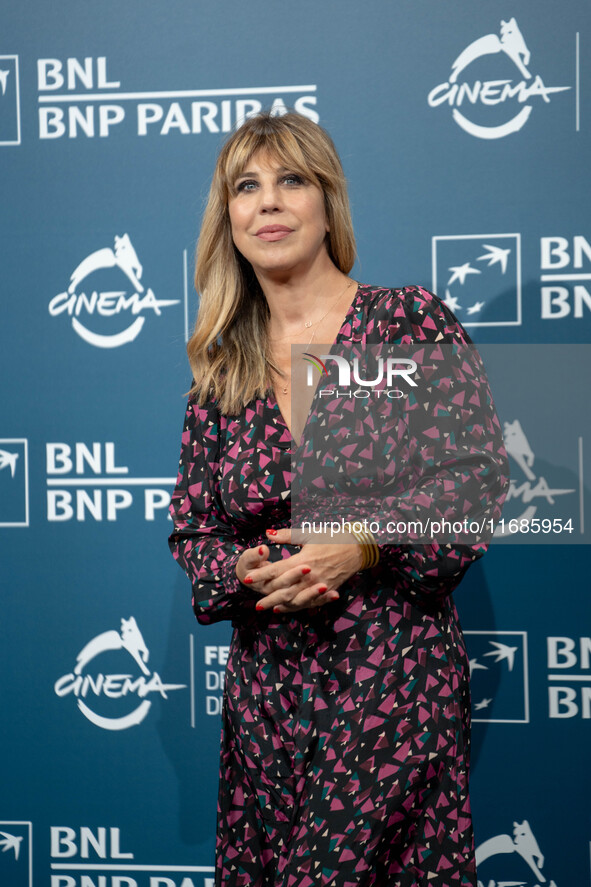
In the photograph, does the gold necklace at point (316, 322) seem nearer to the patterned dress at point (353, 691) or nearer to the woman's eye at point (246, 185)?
the patterned dress at point (353, 691)

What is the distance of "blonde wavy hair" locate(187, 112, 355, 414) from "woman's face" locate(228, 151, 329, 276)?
21 millimetres

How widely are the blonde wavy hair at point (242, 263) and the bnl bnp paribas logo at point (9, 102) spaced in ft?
3.15

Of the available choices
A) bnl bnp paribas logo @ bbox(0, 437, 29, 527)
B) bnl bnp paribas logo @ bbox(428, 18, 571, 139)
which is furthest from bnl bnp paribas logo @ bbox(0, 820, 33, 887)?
bnl bnp paribas logo @ bbox(428, 18, 571, 139)

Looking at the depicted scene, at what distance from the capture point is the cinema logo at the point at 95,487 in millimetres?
2416

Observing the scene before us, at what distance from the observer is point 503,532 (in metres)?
2.27

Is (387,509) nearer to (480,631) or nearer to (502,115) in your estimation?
(480,631)

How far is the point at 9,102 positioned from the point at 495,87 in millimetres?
1217

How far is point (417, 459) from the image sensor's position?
151 cm

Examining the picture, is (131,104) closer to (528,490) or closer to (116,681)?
(528,490)

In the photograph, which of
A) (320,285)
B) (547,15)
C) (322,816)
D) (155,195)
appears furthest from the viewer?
(155,195)

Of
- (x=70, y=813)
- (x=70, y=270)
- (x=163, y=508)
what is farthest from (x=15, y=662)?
(x=70, y=270)

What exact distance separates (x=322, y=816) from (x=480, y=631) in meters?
0.94

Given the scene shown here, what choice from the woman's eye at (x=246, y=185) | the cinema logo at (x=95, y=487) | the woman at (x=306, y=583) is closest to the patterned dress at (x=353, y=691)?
the woman at (x=306, y=583)

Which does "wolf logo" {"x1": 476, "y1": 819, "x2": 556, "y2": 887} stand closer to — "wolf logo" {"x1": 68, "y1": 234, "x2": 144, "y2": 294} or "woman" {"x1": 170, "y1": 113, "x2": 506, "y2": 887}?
"woman" {"x1": 170, "y1": 113, "x2": 506, "y2": 887}
